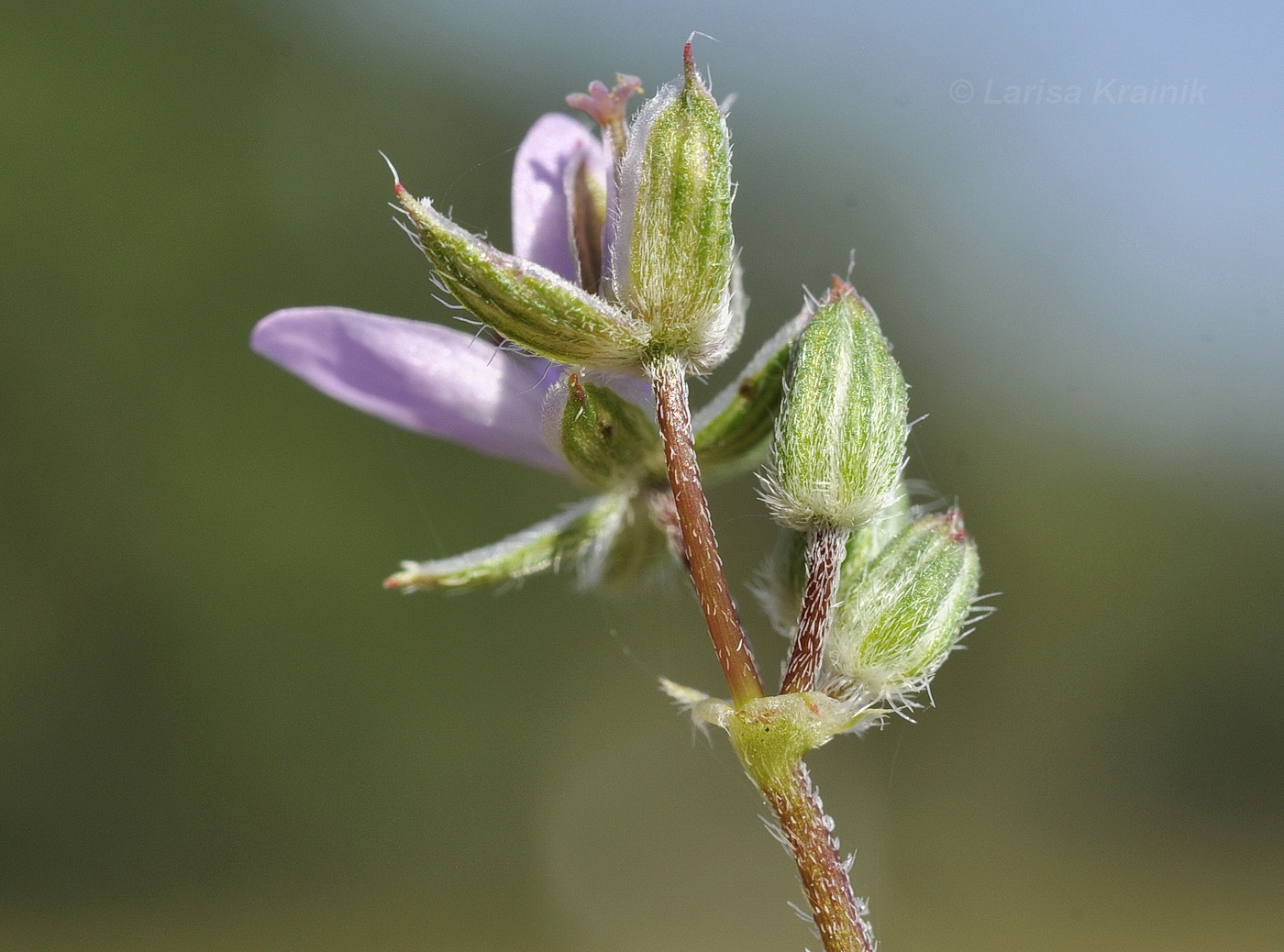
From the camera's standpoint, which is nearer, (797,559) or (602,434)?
(797,559)

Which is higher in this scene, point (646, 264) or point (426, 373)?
point (646, 264)

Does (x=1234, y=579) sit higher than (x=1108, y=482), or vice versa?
(x=1108, y=482)

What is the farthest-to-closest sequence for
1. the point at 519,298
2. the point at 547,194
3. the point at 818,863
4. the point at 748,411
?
the point at 547,194
the point at 748,411
the point at 519,298
the point at 818,863

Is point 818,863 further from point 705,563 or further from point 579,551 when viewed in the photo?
point 579,551

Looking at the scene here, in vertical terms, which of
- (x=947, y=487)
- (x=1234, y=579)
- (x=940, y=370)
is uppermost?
(x=940, y=370)

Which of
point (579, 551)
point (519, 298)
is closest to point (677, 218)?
point (519, 298)

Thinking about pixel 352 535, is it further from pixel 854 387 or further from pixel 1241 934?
pixel 854 387

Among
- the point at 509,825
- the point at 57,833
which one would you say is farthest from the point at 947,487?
the point at 57,833

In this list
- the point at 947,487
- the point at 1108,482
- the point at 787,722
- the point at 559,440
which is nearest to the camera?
the point at 787,722
